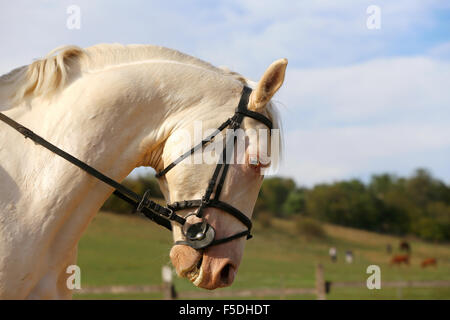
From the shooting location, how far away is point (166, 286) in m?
14.7

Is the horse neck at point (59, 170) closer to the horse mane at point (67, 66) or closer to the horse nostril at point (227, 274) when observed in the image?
the horse mane at point (67, 66)

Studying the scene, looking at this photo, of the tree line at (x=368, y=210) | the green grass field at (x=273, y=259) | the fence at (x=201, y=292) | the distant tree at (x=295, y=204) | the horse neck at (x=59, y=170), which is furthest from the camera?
the distant tree at (x=295, y=204)

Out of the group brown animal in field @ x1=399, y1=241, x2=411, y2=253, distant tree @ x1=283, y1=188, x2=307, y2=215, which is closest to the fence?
brown animal in field @ x1=399, y1=241, x2=411, y2=253

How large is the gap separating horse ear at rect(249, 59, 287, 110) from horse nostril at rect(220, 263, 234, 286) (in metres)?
1.04

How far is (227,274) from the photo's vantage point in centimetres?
297

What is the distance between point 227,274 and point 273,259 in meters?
46.8

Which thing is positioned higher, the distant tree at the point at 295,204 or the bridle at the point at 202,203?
the distant tree at the point at 295,204

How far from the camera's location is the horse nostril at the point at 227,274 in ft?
9.70

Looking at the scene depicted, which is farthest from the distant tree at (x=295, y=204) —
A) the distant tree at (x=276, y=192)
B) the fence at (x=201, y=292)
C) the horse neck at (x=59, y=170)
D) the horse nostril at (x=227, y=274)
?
the horse neck at (x=59, y=170)

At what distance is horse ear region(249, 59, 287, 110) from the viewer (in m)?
2.90

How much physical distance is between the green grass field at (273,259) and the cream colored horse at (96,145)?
42.3 ft

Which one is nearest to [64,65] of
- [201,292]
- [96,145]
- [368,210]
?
[96,145]
